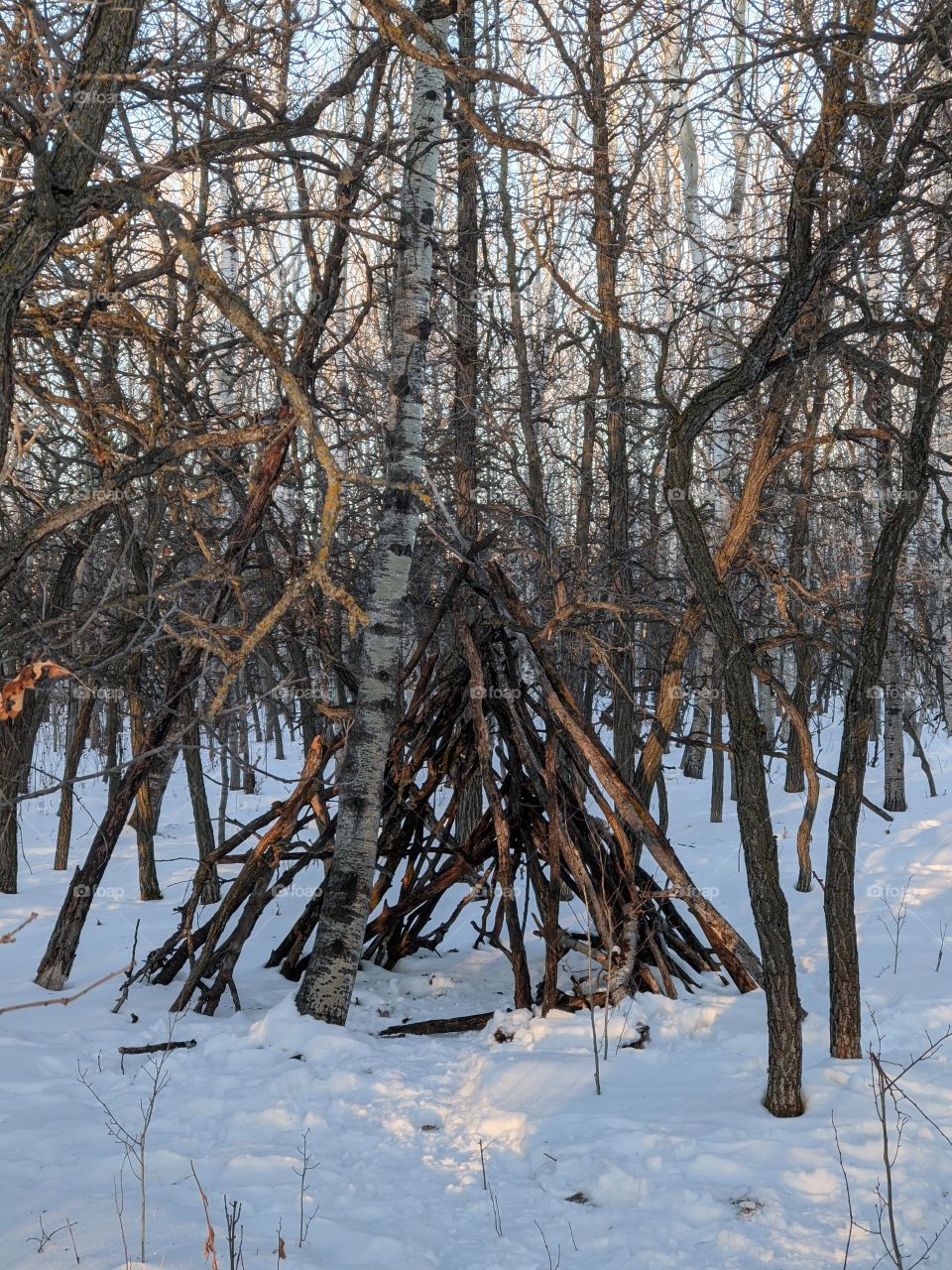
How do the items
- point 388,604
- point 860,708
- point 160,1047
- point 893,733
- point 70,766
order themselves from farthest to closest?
1. point 893,733
2. point 70,766
3. point 388,604
4. point 160,1047
5. point 860,708

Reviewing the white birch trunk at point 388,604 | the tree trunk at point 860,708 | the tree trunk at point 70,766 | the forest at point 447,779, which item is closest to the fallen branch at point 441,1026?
the forest at point 447,779

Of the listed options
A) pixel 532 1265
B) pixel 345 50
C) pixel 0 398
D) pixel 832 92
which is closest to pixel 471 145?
pixel 345 50

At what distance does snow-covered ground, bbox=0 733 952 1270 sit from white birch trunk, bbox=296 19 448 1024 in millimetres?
405

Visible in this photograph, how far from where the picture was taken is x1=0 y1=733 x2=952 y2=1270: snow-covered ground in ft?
10.2

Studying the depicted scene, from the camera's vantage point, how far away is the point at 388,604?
5.14 metres

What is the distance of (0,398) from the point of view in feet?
7.69

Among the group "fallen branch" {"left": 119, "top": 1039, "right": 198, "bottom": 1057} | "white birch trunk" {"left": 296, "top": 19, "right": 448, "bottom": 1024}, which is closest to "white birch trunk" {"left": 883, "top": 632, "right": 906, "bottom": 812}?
"white birch trunk" {"left": 296, "top": 19, "right": 448, "bottom": 1024}

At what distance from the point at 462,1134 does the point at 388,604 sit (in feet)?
8.17

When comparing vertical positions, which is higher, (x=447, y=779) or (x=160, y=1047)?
(x=447, y=779)

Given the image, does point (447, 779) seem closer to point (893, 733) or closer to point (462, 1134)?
point (462, 1134)

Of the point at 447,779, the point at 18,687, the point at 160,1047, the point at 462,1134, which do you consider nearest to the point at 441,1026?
the point at 462,1134

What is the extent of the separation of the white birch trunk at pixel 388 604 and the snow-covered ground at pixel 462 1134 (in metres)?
0.41

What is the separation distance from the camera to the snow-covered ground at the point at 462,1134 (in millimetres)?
3104

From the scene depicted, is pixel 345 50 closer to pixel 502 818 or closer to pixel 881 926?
pixel 502 818
